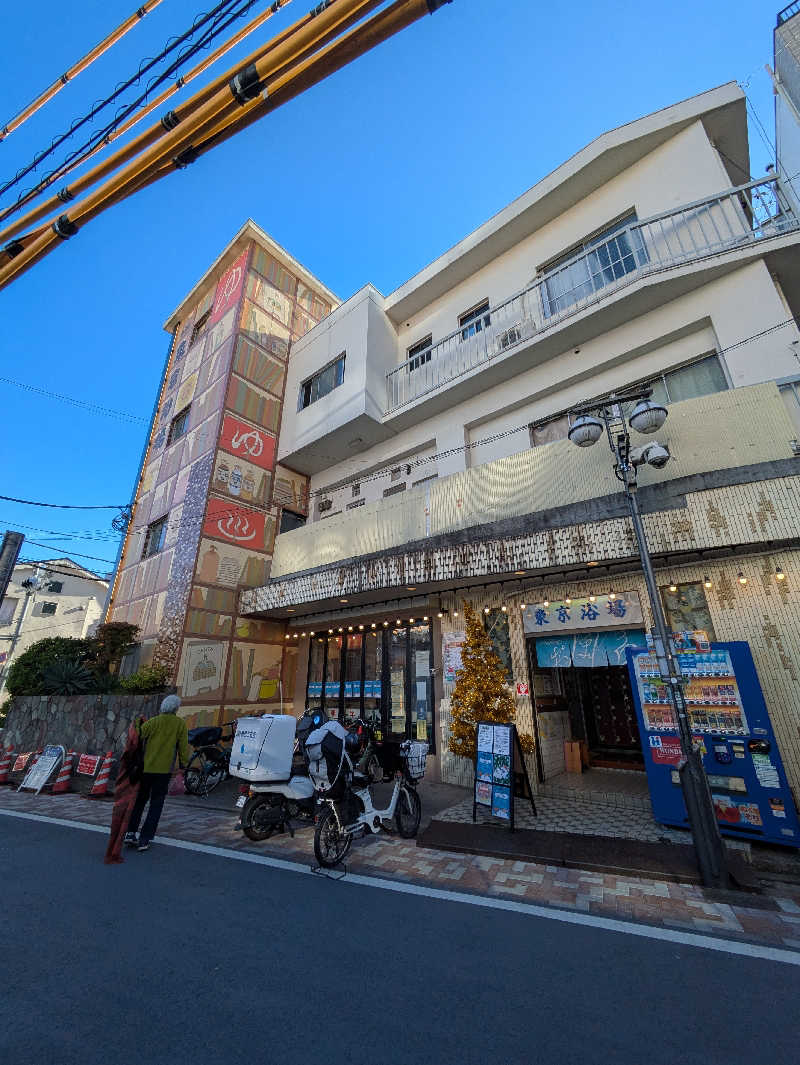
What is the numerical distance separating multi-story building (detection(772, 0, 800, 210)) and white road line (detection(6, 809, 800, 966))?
2085 cm

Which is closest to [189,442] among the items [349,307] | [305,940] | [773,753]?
[349,307]

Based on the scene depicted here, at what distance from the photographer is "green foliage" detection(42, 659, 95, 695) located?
11.9 meters

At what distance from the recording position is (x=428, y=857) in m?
5.50

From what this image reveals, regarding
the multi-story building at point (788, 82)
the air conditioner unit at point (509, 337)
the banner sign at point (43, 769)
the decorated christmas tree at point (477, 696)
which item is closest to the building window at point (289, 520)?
the banner sign at point (43, 769)

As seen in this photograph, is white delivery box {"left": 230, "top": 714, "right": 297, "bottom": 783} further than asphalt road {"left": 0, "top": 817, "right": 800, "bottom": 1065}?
Yes

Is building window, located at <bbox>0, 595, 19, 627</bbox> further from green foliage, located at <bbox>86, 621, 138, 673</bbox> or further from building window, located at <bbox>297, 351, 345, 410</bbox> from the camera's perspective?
building window, located at <bbox>297, 351, 345, 410</bbox>

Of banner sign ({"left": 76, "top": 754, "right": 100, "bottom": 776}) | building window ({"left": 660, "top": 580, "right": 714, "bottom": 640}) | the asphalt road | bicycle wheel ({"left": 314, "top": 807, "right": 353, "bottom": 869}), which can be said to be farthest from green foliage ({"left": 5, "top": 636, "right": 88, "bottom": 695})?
building window ({"left": 660, "top": 580, "right": 714, "bottom": 640})

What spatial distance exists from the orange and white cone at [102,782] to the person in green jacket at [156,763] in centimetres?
391

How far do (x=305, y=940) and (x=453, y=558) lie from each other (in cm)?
Answer: 633

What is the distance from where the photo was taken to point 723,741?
5.98 metres

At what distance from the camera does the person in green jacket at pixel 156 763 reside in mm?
5969

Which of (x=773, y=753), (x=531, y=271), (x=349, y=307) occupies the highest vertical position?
(x=349, y=307)

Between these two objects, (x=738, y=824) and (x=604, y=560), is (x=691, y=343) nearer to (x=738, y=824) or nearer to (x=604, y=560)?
(x=604, y=560)

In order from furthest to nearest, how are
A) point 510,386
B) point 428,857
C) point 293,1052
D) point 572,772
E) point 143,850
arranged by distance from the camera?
point 510,386, point 572,772, point 143,850, point 428,857, point 293,1052
